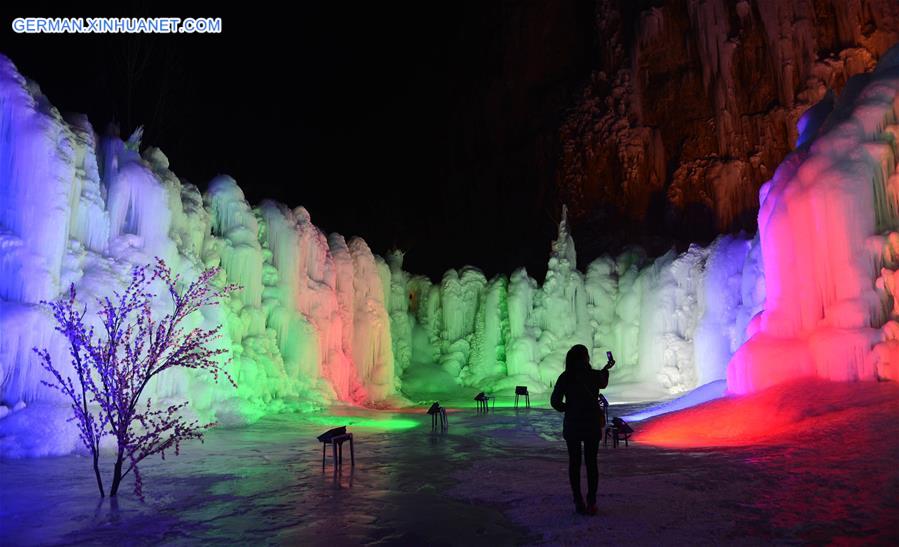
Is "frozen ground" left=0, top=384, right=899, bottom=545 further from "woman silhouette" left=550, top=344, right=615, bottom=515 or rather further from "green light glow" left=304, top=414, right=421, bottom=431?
"green light glow" left=304, top=414, right=421, bottom=431

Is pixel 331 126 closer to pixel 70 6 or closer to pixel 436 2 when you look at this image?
pixel 436 2

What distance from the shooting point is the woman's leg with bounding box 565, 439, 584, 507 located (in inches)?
221

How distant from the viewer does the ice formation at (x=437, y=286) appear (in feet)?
36.9

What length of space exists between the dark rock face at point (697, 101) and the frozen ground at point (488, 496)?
21.7 m

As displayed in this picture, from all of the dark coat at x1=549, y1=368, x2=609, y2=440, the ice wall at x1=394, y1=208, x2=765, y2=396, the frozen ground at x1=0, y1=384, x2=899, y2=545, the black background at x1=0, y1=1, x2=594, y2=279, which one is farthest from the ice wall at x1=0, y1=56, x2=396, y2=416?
the dark coat at x1=549, y1=368, x2=609, y2=440

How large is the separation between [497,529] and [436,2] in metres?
47.0

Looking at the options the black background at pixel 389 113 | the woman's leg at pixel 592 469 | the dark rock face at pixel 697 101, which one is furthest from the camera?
the black background at pixel 389 113

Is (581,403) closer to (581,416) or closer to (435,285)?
(581,416)

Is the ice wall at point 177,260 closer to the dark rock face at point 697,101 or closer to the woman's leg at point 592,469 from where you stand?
the woman's leg at point 592,469

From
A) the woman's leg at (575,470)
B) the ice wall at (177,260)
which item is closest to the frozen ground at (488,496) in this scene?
the woman's leg at (575,470)

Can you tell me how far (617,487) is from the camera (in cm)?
680

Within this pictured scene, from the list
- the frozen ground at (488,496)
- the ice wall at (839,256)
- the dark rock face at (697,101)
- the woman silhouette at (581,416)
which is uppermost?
the dark rock face at (697,101)

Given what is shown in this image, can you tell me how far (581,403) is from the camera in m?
5.72

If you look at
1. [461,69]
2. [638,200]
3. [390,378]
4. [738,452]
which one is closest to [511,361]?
[390,378]
